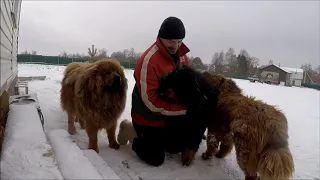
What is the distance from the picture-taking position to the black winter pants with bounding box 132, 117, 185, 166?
3.09m

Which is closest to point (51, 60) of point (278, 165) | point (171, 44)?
point (171, 44)

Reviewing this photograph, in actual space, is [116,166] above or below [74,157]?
below

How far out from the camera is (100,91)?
10.4ft

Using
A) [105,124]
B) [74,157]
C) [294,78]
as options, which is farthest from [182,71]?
[294,78]

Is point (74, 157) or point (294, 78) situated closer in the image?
point (74, 157)

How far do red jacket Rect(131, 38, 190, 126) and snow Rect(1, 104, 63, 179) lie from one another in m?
1.41

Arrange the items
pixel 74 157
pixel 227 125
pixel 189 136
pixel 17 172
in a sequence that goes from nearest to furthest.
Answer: pixel 17 172, pixel 74 157, pixel 227 125, pixel 189 136

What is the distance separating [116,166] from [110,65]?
1.38 metres

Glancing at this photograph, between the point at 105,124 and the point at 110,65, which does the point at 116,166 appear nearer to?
the point at 105,124

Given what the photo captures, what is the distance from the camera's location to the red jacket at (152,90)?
307cm

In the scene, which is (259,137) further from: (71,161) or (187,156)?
(71,161)

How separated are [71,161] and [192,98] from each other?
176cm

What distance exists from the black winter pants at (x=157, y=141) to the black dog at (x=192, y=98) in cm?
10

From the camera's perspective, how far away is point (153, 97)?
3070 mm
